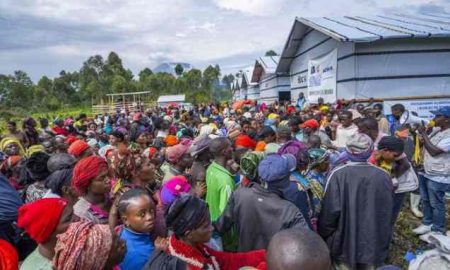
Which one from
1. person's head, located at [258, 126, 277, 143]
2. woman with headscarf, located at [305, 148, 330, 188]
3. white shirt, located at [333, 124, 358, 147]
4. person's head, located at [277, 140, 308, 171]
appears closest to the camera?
person's head, located at [277, 140, 308, 171]

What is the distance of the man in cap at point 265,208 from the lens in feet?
8.51

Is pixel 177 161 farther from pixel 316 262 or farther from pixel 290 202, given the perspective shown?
pixel 316 262

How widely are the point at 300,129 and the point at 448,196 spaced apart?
10.0 ft

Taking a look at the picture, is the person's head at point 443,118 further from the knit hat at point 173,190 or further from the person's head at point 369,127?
the knit hat at point 173,190

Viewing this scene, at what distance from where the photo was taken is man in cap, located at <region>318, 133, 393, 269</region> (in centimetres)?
304

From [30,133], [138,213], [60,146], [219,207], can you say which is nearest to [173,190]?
[138,213]

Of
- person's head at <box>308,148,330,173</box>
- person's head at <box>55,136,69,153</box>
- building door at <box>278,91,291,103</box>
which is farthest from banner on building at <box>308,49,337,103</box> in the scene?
person's head at <box>55,136,69,153</box>

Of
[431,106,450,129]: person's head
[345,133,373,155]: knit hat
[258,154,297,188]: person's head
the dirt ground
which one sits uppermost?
[431,106,450,129]: person's head

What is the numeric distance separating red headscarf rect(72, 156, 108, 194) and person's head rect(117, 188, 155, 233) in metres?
0.58

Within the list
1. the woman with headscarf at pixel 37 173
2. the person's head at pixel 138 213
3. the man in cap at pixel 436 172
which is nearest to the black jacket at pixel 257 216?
the person's head at pixel 138 213

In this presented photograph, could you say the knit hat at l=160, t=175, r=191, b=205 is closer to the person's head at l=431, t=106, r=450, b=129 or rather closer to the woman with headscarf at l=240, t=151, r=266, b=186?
the woman with headscarf at l=240, t=151, r=266, b=186

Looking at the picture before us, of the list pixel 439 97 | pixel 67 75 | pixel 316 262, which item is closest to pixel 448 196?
pixel 439 97

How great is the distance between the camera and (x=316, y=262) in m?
1.41

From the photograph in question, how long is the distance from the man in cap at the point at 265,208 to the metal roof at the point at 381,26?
7.20 meters
